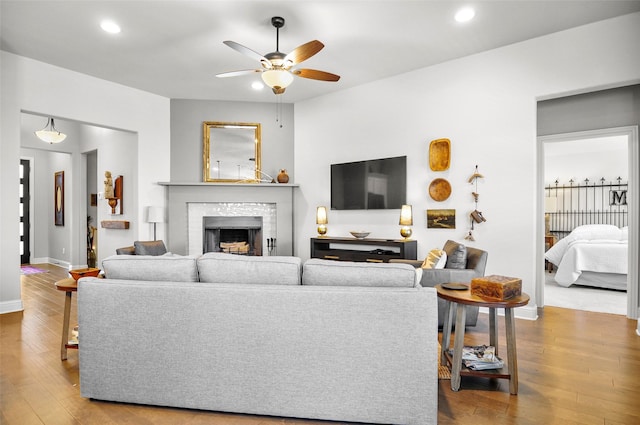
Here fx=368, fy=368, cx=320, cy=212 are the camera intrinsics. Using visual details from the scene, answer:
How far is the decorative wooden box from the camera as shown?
213cm

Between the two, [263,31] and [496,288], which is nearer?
[496,288]

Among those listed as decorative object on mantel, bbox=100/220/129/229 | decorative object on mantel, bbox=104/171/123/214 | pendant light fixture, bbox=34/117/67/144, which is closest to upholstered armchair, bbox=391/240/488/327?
decorative object on mantel, bbox=100/220/129/229

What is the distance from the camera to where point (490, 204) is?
13.9ft

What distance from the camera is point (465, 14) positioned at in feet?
11.3

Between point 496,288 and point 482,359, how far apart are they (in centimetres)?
56

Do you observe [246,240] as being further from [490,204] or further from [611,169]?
[611,169]

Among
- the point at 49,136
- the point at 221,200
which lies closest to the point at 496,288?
the point at 221,200

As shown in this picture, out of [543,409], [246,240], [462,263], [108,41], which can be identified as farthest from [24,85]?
[543,409]

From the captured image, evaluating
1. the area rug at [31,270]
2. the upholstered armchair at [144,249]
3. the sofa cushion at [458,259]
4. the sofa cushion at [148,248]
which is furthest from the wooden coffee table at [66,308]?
the area rug at [31,270]

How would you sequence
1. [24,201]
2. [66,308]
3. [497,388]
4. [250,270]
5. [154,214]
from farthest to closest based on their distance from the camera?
[24,201] < [154,214] < [66,308] < [497,388] < [250,270]

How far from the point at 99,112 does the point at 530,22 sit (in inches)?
212

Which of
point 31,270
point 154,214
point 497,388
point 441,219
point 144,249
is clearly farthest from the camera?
point 31,270

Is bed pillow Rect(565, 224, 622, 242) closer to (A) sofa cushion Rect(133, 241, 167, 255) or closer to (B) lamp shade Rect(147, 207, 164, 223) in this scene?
(A) sofa cushion Rect(133, 241, 167, 255)

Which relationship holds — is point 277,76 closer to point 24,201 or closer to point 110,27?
point 110,27
